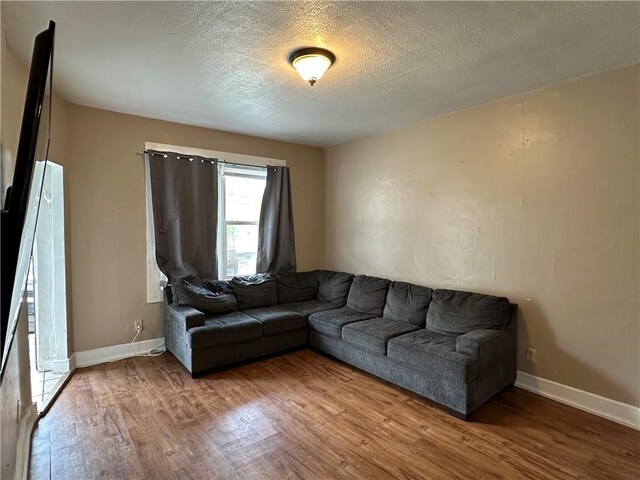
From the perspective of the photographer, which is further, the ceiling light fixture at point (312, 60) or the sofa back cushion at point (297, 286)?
the sofa back cushion at point (297, 286)

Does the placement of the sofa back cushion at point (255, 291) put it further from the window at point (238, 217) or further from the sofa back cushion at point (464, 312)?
the sofa back cushion at point (464, 312)

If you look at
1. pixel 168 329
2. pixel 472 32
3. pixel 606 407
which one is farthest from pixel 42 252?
pixel 606 407

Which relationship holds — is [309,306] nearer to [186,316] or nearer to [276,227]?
[276,227]

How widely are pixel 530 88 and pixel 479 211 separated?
43.1 inches

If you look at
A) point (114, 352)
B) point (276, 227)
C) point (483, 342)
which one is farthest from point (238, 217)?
point (483, 342)

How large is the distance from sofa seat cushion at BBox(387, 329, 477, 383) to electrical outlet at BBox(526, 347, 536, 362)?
2.10 feet

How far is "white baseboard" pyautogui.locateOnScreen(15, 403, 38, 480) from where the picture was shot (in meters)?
1.95

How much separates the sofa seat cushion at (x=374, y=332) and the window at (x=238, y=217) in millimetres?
1732

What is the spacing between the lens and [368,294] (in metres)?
4.02

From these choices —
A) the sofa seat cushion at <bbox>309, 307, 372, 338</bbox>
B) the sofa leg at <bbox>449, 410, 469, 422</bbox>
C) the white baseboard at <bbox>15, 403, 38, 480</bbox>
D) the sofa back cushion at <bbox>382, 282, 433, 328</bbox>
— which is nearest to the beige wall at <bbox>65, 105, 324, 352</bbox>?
the white baseboard at <bbox>15, 403, 38, 480</bbox>

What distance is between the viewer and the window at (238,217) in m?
4.32

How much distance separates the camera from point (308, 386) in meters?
3.10

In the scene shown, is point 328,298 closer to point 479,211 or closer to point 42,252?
point 479,211

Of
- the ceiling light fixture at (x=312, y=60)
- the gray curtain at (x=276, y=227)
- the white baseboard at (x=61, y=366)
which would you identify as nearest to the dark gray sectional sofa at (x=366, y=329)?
the gray curtain at (x=276, y=227)
